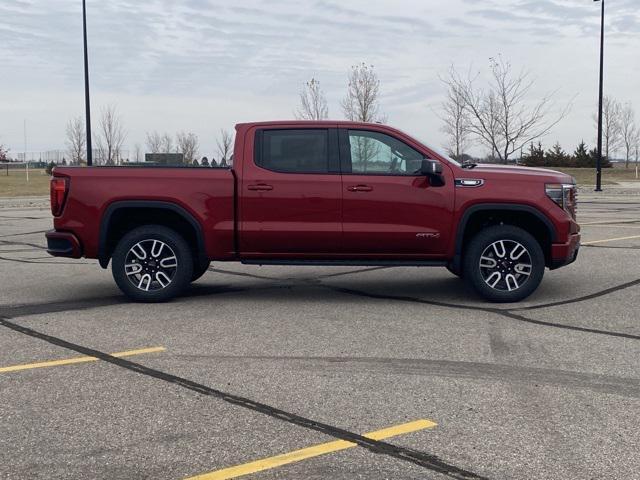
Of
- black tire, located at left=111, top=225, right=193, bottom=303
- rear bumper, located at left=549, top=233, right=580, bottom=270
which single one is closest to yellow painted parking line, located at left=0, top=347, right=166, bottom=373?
black tire, located at left=111, top=225, right=193, bottom=303

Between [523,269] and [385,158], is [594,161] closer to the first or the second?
[523,269]

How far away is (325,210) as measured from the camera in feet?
26.5

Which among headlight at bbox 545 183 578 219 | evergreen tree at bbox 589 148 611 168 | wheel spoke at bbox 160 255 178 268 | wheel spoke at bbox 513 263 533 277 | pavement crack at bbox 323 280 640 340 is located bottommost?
pavement crack at bbox 323 280 640 340

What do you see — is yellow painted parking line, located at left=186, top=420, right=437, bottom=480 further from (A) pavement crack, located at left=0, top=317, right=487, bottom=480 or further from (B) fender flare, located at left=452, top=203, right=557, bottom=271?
(B) fender flare, located at left=452, top=203, right=557, bottom=271

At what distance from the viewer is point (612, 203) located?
25.9 metres

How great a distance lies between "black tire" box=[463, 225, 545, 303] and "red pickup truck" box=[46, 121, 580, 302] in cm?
1

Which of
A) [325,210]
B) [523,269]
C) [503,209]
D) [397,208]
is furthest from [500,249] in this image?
[325,210]

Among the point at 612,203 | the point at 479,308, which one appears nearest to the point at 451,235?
the point at 479,308

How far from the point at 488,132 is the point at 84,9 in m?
19.6

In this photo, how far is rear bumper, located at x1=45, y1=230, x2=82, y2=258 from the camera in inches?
321

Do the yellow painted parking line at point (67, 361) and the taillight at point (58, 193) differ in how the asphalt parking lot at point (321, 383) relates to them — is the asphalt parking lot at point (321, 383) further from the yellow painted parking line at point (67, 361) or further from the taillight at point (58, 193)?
the taillight at point (58, 193)

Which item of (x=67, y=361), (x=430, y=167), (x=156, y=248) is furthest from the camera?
(x=156, y=248)

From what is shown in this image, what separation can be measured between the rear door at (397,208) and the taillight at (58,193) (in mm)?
2979

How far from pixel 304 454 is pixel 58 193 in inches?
208
